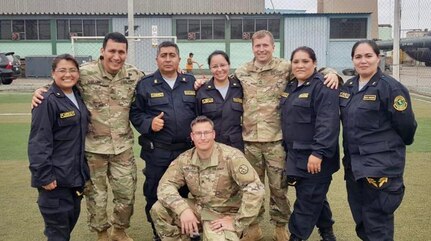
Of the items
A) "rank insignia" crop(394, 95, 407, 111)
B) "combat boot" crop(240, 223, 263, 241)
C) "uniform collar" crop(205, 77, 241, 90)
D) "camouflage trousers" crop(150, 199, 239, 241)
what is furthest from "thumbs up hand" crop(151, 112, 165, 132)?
"rank insignia" crop(394, 95, 407, 111)

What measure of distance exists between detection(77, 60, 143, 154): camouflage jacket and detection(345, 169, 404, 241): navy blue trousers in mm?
1914

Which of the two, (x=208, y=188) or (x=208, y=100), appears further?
(x=208, y=100)

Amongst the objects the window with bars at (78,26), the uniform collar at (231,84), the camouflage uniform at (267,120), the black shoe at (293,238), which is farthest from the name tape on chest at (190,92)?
the window with bars at (78,26)

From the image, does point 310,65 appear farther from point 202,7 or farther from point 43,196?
point 202,7

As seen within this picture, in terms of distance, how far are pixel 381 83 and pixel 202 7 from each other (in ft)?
93.7

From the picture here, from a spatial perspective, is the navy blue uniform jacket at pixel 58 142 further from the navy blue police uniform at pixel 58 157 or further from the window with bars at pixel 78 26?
the window with bars at pixel 78 26

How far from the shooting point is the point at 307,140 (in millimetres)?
3686

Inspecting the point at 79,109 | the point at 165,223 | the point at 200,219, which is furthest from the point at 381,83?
the point at 79,109

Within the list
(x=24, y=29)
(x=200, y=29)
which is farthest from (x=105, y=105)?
(x=24, y=29)

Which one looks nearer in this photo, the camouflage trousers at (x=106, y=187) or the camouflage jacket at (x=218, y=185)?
the camouflage jacket at (x=218, y=185)

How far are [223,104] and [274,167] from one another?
69cm

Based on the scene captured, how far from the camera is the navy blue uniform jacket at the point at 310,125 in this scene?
353 cm

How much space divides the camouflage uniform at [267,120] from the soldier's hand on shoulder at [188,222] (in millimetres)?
865

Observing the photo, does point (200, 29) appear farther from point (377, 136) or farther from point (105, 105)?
point (377, 136)
